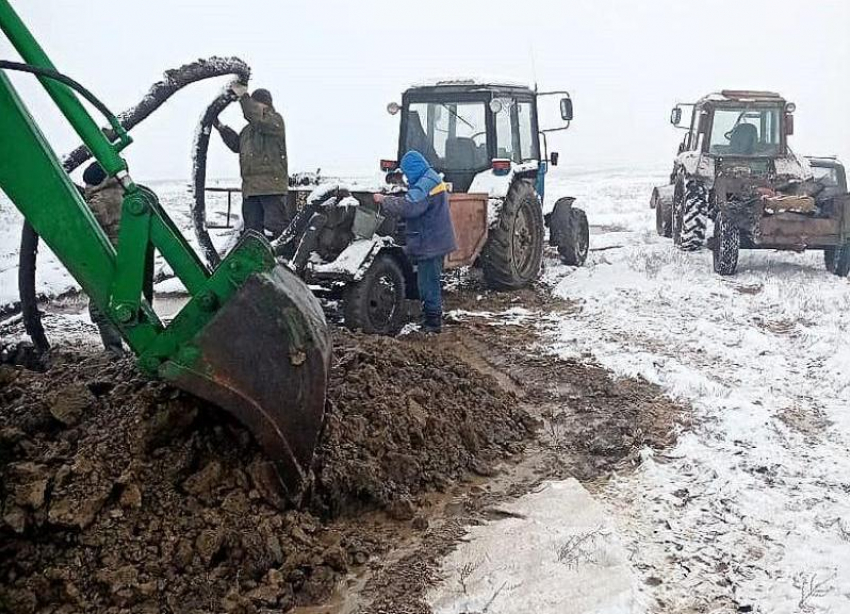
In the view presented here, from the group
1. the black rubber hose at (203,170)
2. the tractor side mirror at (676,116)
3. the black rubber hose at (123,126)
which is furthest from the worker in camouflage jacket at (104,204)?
the tractor side mirror at (676,116)

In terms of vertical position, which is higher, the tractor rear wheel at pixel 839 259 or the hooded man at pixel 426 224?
the hooded man at pixel 426 224

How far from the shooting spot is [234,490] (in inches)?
131

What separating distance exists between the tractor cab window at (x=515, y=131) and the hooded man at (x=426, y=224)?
6.89ft

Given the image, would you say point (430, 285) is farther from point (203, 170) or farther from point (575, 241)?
point (575, 241)

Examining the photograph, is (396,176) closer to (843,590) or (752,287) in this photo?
(752,287)

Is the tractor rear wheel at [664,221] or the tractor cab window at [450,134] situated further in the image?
the tractor rear wheel at [664,221]

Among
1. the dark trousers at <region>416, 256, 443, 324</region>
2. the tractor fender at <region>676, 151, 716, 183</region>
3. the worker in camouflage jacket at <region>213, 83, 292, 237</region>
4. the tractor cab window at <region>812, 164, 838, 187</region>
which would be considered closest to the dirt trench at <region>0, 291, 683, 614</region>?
the dark trousers at <region>416, 256, 443, 324</region>

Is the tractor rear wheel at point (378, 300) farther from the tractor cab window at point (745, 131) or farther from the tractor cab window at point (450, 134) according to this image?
A: the tractor cab window at point (745, 131)

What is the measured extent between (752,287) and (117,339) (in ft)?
22.0

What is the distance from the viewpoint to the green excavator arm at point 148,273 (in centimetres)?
307

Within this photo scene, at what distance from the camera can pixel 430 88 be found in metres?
8.77

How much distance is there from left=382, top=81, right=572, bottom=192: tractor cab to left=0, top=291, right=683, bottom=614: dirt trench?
178 inches

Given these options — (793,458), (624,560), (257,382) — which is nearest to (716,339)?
(793,458)

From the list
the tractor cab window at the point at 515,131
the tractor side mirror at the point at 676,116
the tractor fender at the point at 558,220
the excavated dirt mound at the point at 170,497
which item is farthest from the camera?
the tractor side mirror at the point at 676,116
